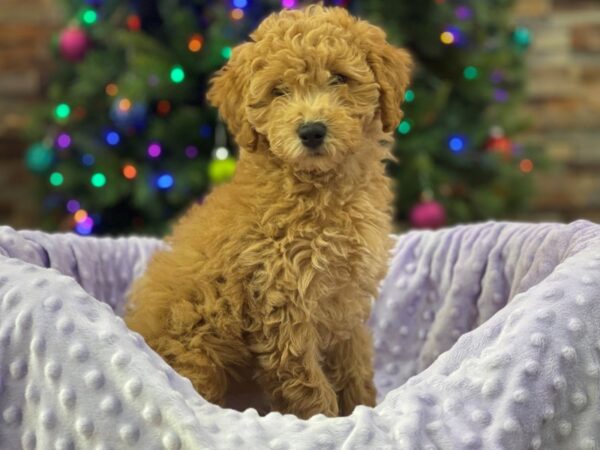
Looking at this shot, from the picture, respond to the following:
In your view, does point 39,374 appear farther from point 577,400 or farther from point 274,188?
point 577,400

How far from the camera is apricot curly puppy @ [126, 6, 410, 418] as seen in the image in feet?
4.70

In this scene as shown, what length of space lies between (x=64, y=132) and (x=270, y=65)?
235cm

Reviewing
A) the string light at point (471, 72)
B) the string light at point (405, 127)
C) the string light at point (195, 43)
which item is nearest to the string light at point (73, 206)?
the string light at point (195, 43)

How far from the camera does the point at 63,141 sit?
11.5ft

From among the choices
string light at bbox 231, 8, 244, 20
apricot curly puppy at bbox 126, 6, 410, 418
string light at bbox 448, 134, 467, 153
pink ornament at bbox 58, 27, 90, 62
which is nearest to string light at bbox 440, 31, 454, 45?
string light at bbox 448, 134, 467, 153

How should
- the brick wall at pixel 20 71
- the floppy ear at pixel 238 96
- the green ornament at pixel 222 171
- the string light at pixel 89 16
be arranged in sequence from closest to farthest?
1. the floppy ear at pixel 238 96
2. the green ornament at pixel 222 171
3. the string light at pixel 89 16
4. the brick wall at pixel 20 71

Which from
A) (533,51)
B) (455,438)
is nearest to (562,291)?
(455,438)

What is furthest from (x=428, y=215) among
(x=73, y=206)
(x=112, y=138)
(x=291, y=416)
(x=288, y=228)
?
(x=291, y=416)

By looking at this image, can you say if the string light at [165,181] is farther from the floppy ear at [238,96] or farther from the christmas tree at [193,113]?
the floppy ear at [238,96]

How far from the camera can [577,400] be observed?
124cm

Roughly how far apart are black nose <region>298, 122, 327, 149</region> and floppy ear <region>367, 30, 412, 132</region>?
17 centimetres

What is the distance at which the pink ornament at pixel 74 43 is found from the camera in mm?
3404

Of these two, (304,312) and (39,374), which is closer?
(39,374)

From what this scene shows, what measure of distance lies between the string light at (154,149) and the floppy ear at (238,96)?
1.82m
